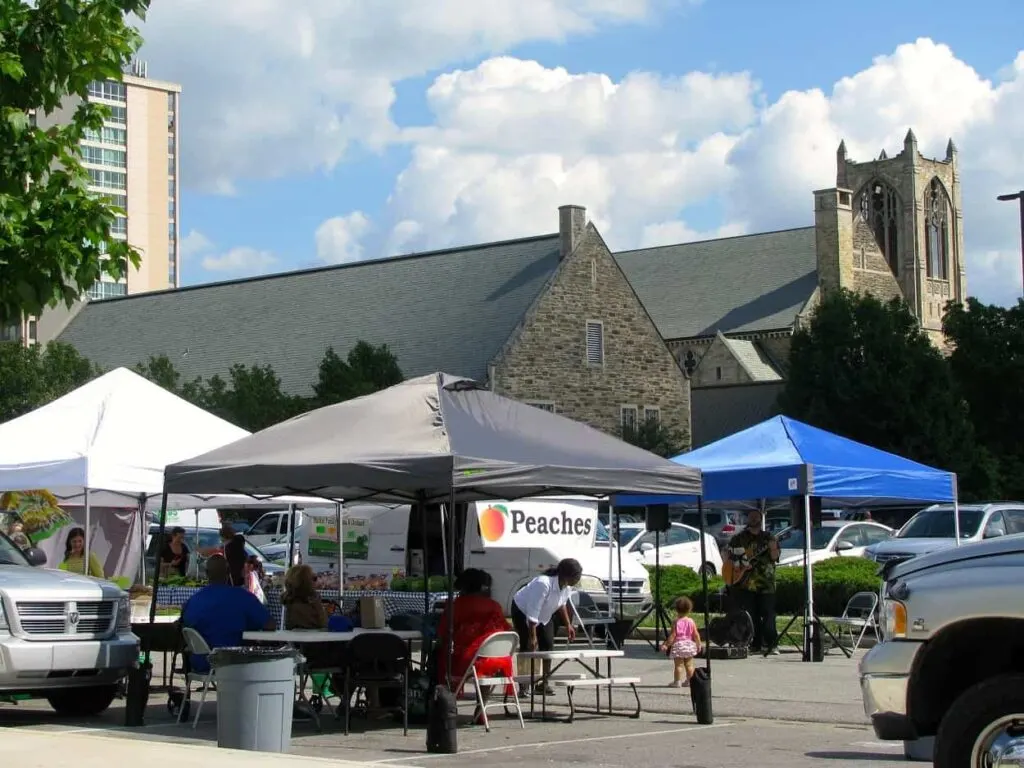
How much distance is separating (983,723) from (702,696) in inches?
234

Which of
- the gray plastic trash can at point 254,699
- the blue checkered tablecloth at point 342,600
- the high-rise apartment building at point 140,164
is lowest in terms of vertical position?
the gray plastic trash can at point 254,699

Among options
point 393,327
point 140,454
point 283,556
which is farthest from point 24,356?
point 140,454

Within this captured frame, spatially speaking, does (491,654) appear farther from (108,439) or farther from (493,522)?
(493,522)

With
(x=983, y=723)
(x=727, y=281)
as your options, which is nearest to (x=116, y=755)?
(x=983, y=723)

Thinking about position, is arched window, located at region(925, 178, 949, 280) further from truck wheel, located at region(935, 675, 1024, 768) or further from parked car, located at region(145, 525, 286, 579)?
truck wheel, located at region(935, 675, 1024, 768)

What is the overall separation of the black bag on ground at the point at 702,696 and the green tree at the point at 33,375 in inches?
1823

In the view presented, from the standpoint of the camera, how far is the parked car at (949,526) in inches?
1024

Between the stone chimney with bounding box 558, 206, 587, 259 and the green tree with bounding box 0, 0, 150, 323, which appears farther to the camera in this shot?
the stone chimney with bounding box 558, 206, 587, 259

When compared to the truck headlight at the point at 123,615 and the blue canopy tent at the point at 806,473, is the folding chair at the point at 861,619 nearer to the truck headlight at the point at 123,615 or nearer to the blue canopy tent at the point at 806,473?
the blue canopy tent at the point at 806,473

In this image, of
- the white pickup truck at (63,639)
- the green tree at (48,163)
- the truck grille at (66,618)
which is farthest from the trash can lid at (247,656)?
the green tree at (48,163)

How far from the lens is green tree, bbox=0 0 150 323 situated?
13633mm

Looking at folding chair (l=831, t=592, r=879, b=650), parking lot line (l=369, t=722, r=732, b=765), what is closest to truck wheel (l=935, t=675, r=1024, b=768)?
parking lot line (l=369, t=722, r=732, b=765)

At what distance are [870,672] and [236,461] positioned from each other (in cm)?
629

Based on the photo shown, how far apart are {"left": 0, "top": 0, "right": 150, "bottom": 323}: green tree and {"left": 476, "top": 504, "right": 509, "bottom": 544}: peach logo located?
863 cm
